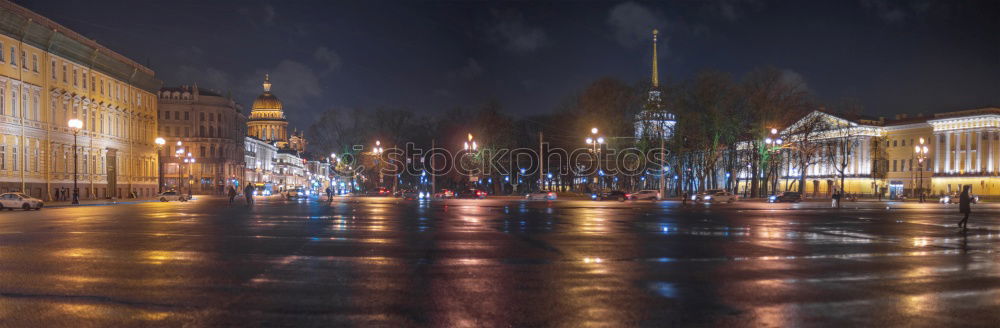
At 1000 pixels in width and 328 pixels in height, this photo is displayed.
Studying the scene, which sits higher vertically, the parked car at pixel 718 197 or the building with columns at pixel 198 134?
the building with columns at pixel 198 134

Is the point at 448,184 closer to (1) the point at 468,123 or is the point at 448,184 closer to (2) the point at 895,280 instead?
(1) the point at 468,123

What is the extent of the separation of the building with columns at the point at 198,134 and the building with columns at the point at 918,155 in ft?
310

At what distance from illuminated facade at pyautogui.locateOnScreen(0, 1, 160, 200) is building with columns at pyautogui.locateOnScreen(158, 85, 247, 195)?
37815 mm

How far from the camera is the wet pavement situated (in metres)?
8.27

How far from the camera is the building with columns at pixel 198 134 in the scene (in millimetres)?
119250

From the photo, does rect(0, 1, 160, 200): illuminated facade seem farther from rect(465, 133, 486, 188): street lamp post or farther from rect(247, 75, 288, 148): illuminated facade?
rect(247, 75, 288, 148): illuminated facade

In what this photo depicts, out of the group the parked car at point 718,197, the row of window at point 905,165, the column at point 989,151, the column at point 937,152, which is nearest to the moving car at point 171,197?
the parked car at point 718,197

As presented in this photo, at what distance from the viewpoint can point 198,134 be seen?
121m

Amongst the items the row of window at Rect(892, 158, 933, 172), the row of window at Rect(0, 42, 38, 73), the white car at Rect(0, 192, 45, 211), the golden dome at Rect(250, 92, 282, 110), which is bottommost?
the white car at Rect(0, 192, 45, 211)

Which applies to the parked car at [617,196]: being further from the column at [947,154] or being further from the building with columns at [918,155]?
the column at [947,154]

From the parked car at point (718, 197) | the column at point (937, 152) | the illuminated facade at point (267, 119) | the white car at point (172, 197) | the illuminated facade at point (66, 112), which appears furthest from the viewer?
the illuminated facade at point (267, 119)

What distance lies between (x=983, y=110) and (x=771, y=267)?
110m

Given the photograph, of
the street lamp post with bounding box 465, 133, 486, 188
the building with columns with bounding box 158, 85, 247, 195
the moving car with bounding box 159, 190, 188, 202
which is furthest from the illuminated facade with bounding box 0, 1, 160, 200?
the building with columns with bounding box 158, 85, 247, 195

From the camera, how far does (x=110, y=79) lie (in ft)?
239
